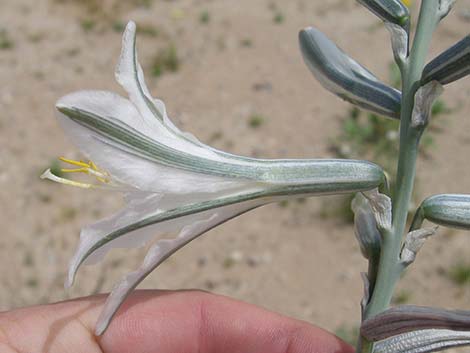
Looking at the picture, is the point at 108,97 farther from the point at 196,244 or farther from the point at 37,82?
the point at 37,82

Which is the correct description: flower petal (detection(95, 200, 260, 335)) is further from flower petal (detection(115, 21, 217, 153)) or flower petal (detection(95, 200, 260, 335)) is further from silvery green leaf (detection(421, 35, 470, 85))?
silvery green leaf (detection(421, 35, 470, 85))

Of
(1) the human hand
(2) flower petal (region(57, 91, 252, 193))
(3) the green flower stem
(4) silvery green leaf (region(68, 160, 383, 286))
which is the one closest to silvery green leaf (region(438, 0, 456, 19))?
(3) the green flower stem

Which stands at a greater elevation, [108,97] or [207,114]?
[108,97]

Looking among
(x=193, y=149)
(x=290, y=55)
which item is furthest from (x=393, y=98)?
(x=290, y=55)

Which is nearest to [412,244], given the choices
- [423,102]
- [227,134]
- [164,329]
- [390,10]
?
[423,102]

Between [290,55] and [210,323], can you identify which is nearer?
[210,323]

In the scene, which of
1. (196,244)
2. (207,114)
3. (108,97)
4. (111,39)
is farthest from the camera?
(111,39)
